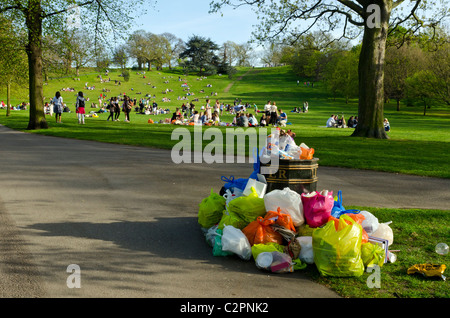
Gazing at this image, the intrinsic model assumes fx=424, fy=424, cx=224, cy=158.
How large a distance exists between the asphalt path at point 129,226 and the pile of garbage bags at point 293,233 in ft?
0.67

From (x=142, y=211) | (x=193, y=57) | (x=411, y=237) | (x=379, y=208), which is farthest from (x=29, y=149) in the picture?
(x=193, y=57)

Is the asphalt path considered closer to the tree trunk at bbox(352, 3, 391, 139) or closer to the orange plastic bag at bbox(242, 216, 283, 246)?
the orange plastic bag at bbox(242, 216, 283, 246)

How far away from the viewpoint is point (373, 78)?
67.9 ft

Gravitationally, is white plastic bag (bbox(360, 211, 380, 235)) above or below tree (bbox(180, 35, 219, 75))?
below

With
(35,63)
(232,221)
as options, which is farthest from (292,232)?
(35,63)

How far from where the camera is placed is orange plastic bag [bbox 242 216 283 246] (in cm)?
535

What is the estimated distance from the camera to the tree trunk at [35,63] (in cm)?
2308

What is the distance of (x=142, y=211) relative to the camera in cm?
746

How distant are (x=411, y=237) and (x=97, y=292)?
462 cm

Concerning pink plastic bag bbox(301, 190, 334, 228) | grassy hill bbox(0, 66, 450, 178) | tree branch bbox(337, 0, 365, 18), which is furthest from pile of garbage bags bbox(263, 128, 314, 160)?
tree branch bbox(337, 0, 365, 18)

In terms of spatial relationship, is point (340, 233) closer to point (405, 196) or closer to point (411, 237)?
point (411, 237)

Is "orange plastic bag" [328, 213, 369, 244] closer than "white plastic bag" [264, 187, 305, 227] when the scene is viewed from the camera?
Yes

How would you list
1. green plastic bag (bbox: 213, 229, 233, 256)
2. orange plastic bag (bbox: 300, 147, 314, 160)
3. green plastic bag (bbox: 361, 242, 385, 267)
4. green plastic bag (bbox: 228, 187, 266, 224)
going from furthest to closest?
orange plastic bag (bbox: 300, 147, 314, 160), green plastic bag (bbox: 228, 187, 266, 224), green plastic bag (bbox: 213, 229, 233, 256), green plastic bag (bbox: 361, 242, 385, 267)

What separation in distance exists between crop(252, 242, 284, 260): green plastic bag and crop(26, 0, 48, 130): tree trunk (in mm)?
21753
